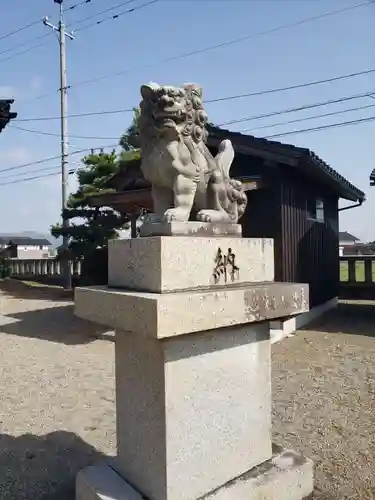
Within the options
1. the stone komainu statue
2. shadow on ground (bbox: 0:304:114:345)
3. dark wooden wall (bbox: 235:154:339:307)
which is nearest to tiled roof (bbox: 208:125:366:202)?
dark wooden wall (bbox: 235:154:339:307)

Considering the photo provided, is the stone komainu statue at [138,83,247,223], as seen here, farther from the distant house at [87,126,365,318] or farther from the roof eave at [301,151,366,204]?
the roof eave at [301,151,366,204]

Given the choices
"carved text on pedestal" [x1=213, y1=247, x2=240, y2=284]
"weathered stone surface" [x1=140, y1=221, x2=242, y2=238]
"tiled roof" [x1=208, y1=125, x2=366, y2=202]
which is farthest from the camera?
"tiled roof" [x1=208, y1=125, x2=366, y2=202]

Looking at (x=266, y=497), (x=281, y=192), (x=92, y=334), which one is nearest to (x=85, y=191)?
(x=92, y=334)

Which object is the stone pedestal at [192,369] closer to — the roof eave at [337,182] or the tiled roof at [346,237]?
the roof eave at [337,182]

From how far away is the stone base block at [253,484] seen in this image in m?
2.66

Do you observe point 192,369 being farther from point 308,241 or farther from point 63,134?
point 63,134

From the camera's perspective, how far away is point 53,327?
10.0 metres

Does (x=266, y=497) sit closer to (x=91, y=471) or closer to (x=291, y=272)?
(x=91, y=471)

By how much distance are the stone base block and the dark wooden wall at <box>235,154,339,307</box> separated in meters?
6.46

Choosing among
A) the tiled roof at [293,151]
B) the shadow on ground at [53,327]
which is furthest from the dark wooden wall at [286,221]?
the shadow on ground at [53,327]

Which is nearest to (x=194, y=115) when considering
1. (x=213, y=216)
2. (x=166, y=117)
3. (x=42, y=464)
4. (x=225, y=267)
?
(x=166, y=117)

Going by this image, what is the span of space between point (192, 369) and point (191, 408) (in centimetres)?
24

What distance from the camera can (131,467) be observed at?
2750 millimetres

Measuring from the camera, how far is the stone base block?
2.66 meters
